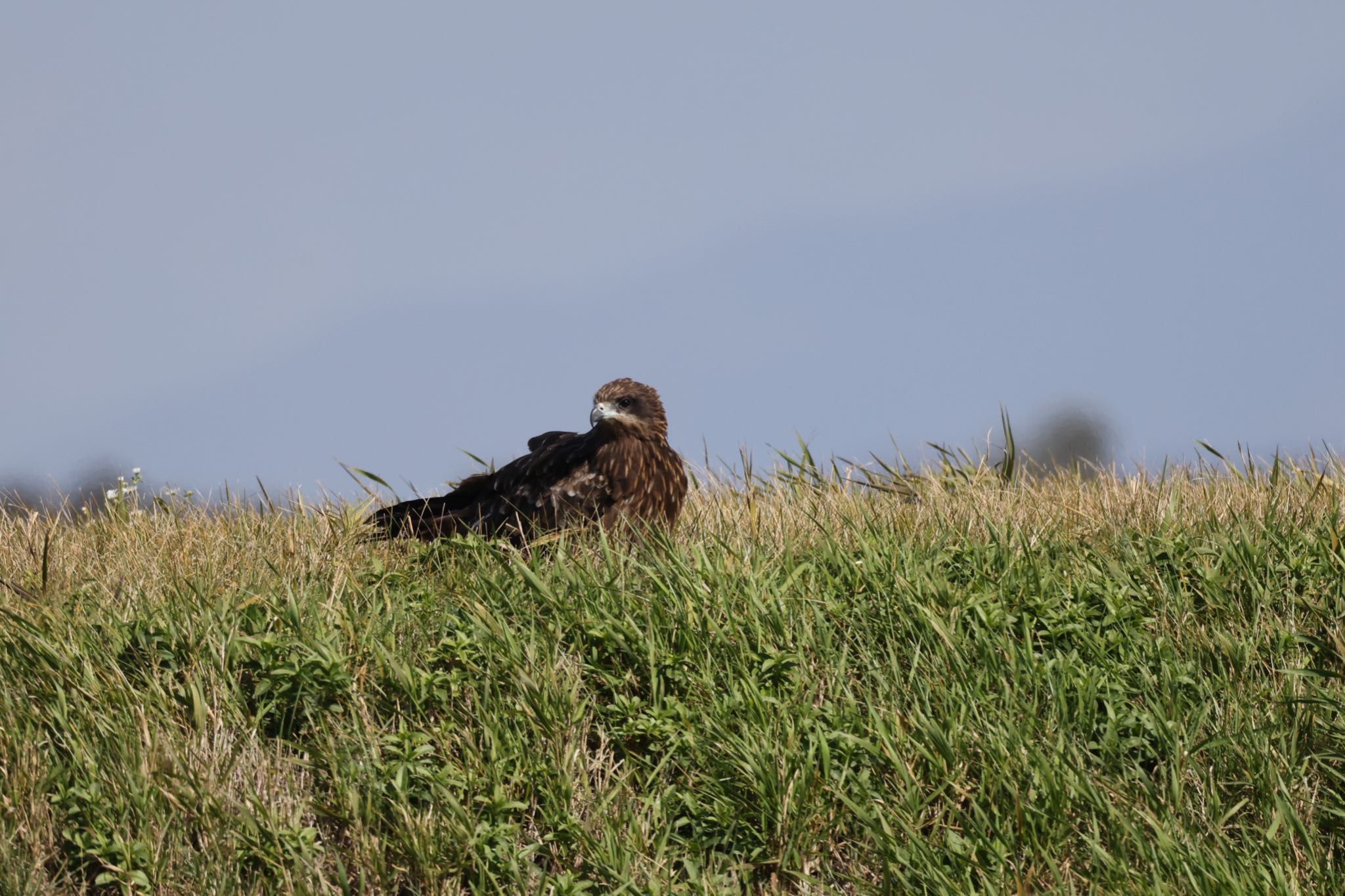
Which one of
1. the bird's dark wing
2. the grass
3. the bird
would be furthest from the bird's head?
the grass

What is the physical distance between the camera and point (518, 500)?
7.39m

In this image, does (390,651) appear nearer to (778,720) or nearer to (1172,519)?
(778,720)

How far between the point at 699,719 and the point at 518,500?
263cm

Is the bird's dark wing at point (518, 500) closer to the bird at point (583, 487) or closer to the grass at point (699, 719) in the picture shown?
the bird at point (583, 487)

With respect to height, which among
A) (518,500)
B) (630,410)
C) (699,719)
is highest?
(630,410)

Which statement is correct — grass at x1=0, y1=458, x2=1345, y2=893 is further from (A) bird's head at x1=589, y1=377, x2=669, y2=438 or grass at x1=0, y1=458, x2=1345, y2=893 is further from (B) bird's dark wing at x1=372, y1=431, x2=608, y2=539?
(A) bird's head at x1=589, y1=377, x2=669, y2=438

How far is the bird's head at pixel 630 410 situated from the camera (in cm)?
738

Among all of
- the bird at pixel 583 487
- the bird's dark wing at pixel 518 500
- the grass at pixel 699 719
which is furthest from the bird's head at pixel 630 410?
the grass at pixel 699 719

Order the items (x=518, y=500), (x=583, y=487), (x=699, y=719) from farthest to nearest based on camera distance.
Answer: (x=518, y=500) < (x=583, y=487) < (x=699, y=719)

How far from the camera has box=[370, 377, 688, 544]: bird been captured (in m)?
7.20

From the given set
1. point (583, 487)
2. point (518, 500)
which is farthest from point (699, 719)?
point (518, 500)

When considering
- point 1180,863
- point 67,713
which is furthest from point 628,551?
point 1180,863

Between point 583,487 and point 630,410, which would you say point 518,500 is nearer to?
point 583,487

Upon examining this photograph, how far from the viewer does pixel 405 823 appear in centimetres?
450
